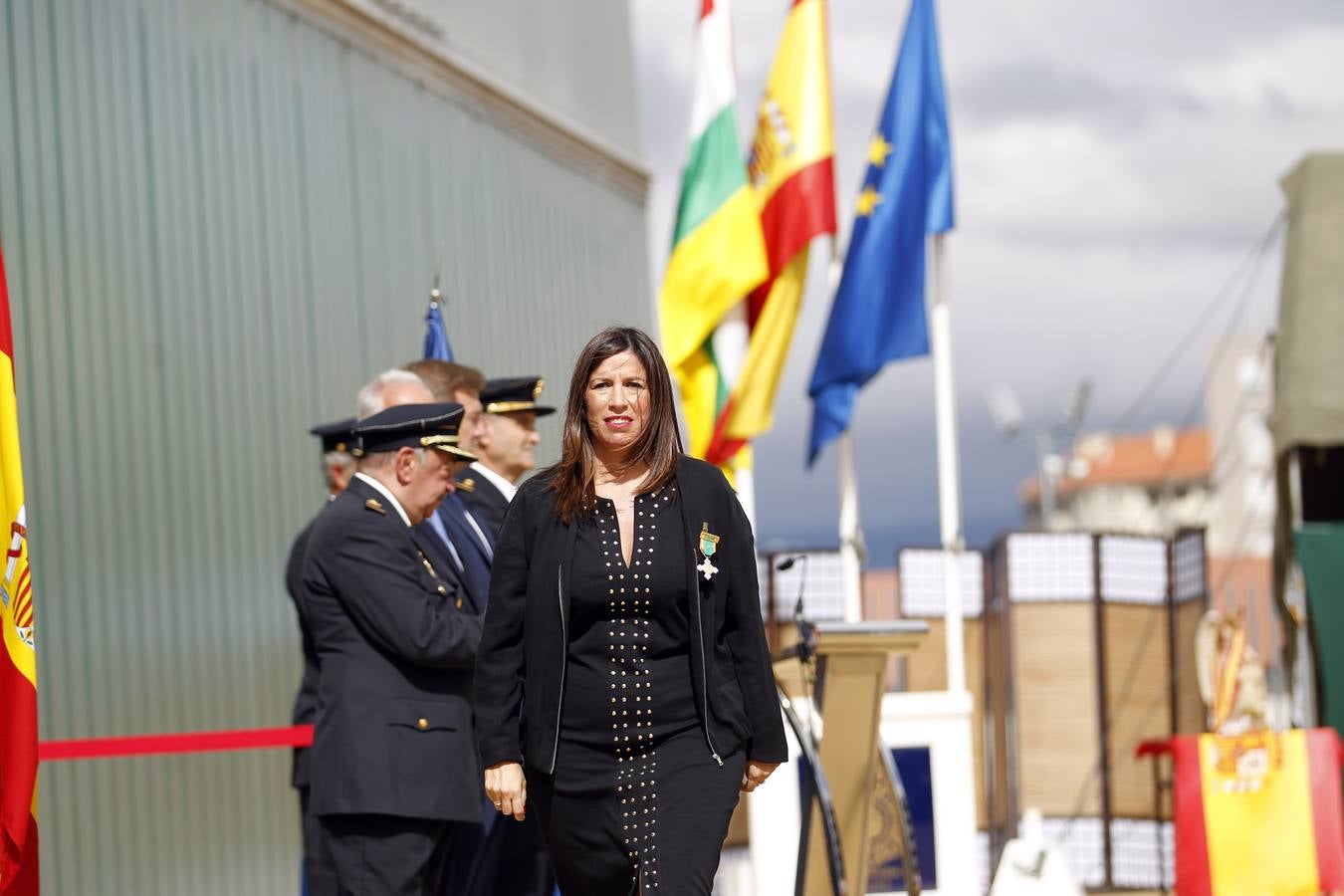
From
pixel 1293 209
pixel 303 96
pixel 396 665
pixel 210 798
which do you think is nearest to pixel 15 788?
pixel 396 665

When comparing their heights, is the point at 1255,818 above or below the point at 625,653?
below

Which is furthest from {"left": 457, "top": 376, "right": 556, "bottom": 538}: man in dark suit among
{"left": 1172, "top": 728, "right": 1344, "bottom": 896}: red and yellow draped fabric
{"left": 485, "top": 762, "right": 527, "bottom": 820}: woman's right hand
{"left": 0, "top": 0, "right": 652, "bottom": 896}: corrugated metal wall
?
{"left": 1172, "top": 728, "right": 1344, "bottom": 896}: red and yellow draped fabric

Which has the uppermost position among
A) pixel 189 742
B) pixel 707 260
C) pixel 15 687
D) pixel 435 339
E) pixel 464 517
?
pixel 707 260

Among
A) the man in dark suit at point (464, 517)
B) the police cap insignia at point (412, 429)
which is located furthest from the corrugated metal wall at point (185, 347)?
the police cap insignia at point (412, 429)

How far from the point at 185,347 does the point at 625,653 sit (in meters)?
3.66

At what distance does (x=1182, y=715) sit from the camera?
939 centimetres

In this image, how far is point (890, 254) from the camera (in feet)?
24.0

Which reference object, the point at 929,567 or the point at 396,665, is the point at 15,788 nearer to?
the point at 396,665

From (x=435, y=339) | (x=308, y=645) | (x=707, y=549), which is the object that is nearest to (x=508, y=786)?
(x=707, y=549)

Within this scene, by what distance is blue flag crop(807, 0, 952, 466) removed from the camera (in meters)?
7.29

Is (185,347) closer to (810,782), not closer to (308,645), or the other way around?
(308,645)

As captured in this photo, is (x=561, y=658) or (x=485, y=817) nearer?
(x=561, y=658)

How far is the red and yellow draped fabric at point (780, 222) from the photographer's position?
6.96 m

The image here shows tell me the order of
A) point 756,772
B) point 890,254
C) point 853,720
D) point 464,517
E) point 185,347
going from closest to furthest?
1. point 756,772
2. point 464,517
3. point 853,720
4. point 185,347
5. point 890,254
